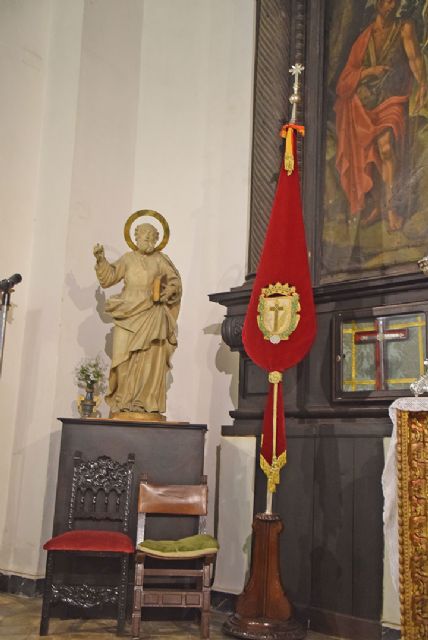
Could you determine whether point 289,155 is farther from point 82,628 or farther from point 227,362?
point 82,628

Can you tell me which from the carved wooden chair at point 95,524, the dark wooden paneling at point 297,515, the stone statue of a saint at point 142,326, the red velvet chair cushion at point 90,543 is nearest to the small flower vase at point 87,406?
the stone statue of a saint at point 142,326

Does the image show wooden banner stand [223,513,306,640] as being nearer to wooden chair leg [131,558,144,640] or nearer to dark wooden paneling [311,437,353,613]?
dark wooden paneling [311,437,353,613]

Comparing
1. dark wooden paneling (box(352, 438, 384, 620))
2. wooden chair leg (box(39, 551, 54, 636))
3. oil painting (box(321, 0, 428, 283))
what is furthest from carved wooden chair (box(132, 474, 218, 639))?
oil painting (box(321, 0, 428, 283))

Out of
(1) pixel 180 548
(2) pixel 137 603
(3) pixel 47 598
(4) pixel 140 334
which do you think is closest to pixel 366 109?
(4) pixel 140 334

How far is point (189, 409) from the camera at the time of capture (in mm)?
5969

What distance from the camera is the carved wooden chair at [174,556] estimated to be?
4.22m

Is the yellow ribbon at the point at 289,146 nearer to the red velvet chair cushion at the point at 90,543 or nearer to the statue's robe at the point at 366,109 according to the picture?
the statue's robe at the point at 366,109

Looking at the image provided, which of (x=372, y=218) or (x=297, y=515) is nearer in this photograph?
(x=297, y=515)

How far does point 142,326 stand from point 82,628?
6.41 ft

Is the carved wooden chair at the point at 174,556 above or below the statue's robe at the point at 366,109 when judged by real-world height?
below

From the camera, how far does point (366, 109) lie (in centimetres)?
523

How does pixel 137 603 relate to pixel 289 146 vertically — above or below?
below

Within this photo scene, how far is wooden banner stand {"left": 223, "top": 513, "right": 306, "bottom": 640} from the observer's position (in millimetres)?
4199

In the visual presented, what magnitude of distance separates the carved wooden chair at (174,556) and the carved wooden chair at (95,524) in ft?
0.51
